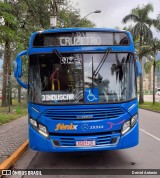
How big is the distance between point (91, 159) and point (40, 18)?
2466 cm

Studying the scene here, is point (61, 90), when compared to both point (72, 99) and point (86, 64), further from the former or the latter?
point (86, 64)

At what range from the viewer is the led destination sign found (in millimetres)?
7289

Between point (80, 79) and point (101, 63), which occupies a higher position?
point (101, 63)

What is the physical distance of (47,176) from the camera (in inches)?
251

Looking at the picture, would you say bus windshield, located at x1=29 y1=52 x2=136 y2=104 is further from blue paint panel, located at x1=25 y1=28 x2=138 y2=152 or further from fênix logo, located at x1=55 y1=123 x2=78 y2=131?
fênix logo, located at x1=55 y1=123 x2=78 y2=131

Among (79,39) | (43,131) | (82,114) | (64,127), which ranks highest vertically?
(79,39)

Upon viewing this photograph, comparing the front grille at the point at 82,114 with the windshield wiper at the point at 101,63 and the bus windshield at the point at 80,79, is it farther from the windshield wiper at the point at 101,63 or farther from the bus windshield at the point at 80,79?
the windshield wiper at the point at 101,63

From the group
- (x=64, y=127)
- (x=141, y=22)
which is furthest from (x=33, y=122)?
(x=141, y=22)

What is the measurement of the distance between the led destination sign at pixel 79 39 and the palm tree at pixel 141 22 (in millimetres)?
31911

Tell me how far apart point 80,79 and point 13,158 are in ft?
7.88

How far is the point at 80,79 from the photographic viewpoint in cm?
702

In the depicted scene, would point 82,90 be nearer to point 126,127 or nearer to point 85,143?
point 85,143

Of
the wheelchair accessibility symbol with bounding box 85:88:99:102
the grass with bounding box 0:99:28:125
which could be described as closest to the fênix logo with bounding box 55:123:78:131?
the wheelchair accessibility symbol with bounding box 85:88:99:102

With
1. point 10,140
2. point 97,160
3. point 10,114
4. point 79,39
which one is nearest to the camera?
point 79,39
